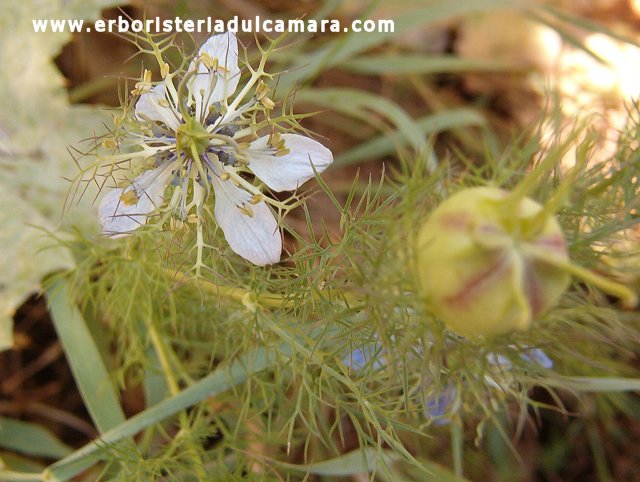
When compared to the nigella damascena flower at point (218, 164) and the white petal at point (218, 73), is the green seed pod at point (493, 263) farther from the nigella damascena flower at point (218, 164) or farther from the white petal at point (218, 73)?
the white petal at point (218, 73)

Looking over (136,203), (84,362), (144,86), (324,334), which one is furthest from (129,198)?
(84,362)

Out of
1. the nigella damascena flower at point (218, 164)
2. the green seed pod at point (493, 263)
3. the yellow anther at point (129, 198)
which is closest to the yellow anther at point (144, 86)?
the nigella damascena flower at point (218, 164)

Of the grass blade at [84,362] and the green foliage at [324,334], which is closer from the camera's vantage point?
the green foliage at [324,334]

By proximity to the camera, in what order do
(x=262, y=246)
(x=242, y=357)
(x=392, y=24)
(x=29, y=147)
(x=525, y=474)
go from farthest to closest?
(x=525, y=474) < (x=392, y=24) < (x=29, y=147) < (x=242, y=357) < (x=262, y=246)

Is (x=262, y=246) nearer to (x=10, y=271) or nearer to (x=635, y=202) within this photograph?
(x=635, y=202)

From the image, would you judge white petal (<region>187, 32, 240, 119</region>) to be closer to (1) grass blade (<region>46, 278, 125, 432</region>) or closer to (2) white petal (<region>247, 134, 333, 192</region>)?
(2) white petal (<region>247, 134, 333, 192</region>)

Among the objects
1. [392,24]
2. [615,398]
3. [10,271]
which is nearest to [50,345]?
[10,271]
